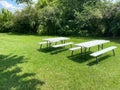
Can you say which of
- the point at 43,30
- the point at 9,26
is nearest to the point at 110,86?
the point at 43,30

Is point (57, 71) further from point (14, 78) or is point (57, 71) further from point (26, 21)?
point (26, 21)

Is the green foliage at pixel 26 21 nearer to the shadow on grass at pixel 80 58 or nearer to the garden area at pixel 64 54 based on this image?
the garden area at pixel 64 54

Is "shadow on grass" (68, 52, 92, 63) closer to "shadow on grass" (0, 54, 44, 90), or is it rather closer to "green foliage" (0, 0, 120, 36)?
"shadow on grass" (0, 54, 44, 90)

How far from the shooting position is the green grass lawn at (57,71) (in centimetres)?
562

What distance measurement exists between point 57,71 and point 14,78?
5.12 ft

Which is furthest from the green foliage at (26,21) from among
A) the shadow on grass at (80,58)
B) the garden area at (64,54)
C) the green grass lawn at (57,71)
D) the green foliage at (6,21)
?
the shadow on grass at (80,58)

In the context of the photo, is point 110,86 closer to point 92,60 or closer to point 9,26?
point 92,60

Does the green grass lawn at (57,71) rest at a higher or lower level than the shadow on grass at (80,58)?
lower

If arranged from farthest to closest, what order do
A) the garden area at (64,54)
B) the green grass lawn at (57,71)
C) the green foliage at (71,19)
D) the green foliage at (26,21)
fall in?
the green foliage at (26,21)
the green foliage at (71,19)
the garden area at (64,54)
the green grass lawn at (57,71)

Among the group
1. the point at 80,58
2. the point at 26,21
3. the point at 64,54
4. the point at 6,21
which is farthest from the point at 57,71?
the point at 6,21

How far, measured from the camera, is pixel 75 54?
9234mm

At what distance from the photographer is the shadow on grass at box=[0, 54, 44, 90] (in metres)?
5.51

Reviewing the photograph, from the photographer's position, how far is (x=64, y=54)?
926 centimetres

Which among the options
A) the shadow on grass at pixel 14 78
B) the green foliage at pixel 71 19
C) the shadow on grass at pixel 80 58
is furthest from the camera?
the green foliage at pixel 71 19
